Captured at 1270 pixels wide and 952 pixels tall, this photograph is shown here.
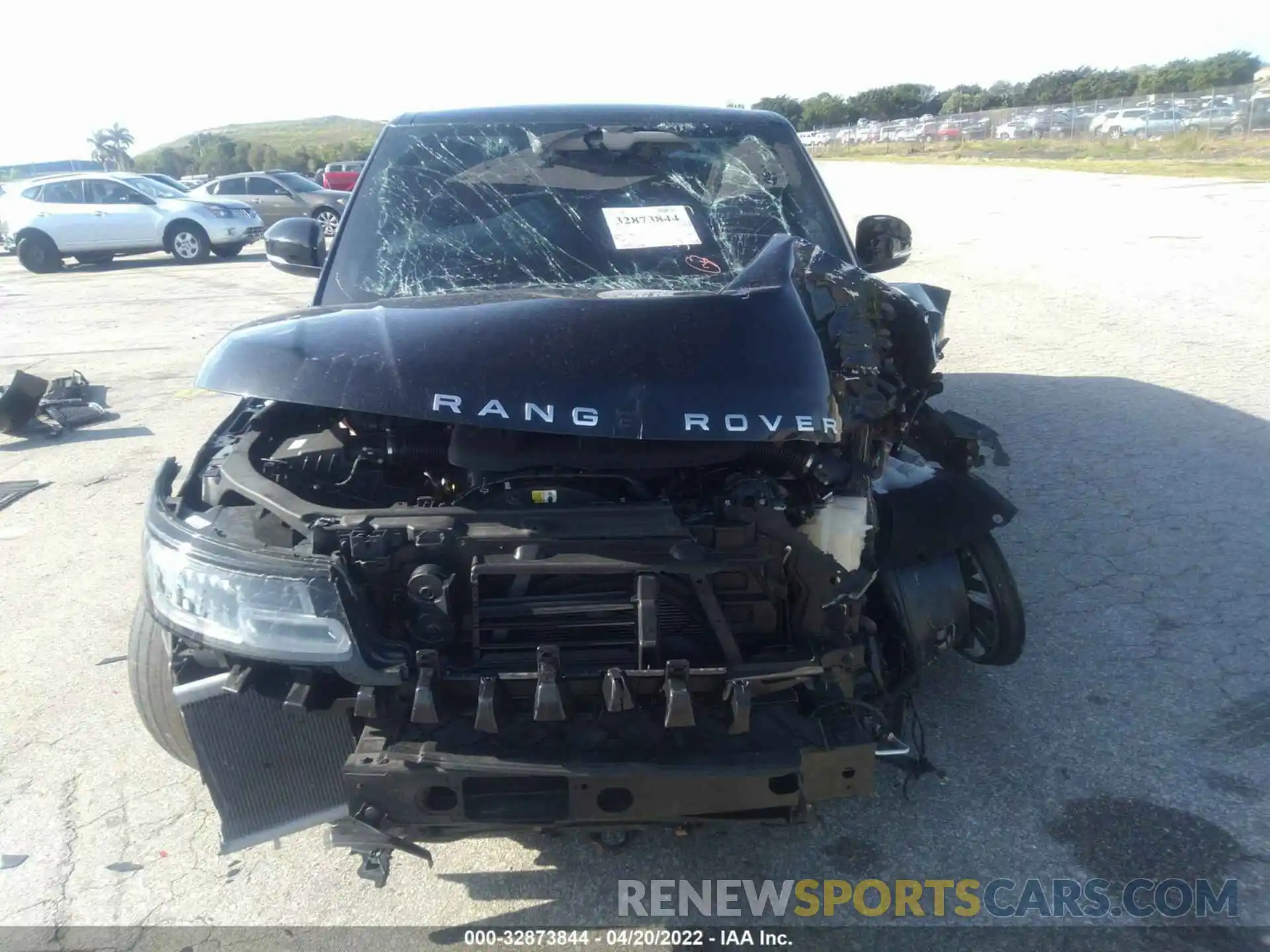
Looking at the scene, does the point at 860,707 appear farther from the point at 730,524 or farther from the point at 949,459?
the point at 949,459

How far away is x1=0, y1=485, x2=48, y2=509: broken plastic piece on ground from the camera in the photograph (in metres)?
5.64

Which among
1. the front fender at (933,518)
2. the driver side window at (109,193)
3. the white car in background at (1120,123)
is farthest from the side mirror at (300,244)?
the white car in background at (1120,123)

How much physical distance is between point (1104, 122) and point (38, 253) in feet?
125

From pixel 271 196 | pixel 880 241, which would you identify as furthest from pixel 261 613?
pixel 271 196

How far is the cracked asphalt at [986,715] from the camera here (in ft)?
8.38

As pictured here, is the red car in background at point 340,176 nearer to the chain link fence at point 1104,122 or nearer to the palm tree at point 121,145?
the chain link fence at point 1104,122

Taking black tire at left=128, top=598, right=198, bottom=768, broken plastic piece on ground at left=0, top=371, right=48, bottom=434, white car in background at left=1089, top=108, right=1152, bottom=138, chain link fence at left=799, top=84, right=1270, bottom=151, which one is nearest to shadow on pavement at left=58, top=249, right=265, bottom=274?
broken plastic piece on ground at left=0, top=371, right=48, bottom=434

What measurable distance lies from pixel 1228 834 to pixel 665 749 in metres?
1.67

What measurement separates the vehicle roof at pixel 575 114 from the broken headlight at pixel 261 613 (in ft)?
7.74

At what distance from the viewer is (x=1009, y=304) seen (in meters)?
9.73

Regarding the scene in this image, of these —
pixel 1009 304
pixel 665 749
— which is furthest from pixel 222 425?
pixel 1009 304

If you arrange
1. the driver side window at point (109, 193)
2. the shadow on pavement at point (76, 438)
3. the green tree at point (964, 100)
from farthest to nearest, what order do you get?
the green tree at point (964, 100)
the driver side window at point (109, 193)
the shadow on pavement at point (76, 438)

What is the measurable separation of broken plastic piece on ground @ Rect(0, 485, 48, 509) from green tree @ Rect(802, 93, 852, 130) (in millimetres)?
67751

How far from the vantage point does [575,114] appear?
3918 millimetres
